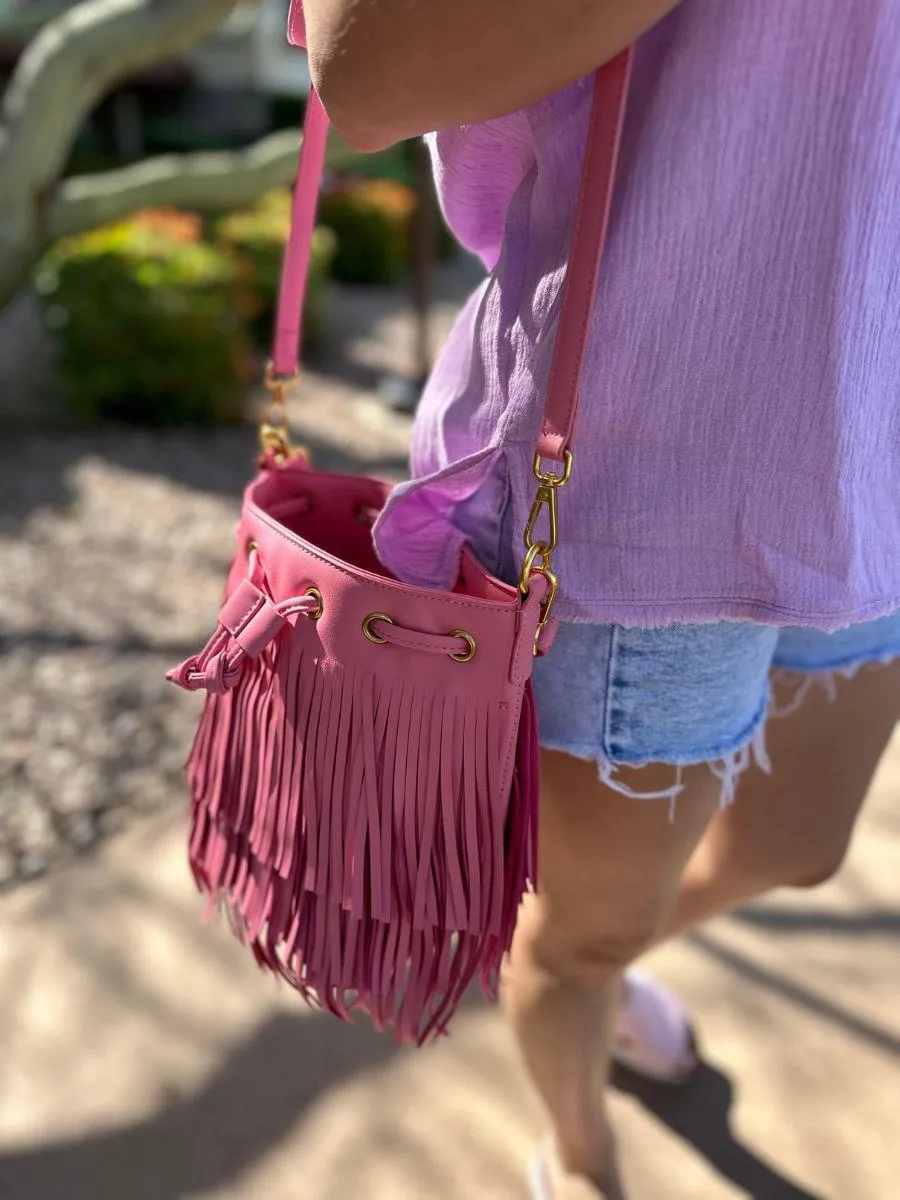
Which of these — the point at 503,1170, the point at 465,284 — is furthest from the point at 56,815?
the point at 465,284

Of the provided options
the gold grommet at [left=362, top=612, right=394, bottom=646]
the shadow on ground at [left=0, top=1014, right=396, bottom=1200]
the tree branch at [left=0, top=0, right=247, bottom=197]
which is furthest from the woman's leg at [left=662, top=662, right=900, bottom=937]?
the tree branch at [left=0, top=0, right=247, bottom=197]

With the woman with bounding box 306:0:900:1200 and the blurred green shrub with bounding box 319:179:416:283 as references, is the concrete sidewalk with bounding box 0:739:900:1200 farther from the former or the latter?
the blurred green shrub with bounding box 319:179:416:283

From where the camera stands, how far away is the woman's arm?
674 millimetres

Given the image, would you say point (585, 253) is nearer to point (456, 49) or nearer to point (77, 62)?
point (456, 49)

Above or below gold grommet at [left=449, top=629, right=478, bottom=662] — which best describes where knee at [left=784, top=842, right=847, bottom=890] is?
below

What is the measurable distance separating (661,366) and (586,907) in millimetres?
546

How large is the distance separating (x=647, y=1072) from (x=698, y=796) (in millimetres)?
831

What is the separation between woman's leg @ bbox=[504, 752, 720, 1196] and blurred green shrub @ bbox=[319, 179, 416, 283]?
8.24 meters

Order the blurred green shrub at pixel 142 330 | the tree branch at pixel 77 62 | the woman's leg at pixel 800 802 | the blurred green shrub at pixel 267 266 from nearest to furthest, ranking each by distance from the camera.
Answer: the woman's leg at pixel 800 802
the tree branch at pixel 77 62
the blurred green shrub at pixel 142 330
the blurred green shrub at pixel 267 266

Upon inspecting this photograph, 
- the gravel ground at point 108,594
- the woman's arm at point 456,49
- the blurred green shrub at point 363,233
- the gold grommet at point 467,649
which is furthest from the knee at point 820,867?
the blurred green shrub at point 363,233

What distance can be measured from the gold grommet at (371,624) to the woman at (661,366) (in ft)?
0.24

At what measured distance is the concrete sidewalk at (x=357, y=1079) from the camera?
60.1 inches

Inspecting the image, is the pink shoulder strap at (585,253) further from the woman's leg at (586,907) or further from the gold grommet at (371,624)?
the woman's leg at (586,907)

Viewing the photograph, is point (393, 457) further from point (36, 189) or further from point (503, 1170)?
point (503, 1170)
